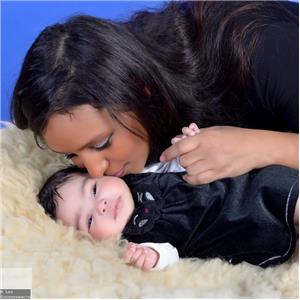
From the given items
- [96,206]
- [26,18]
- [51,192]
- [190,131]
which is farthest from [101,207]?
[26,18]

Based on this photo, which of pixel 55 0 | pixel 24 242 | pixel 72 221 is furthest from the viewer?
pixel 55 0

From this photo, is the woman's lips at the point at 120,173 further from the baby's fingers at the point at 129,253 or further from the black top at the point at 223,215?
the baby's fingers at the point at 129,253

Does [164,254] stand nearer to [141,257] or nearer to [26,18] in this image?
[141,257]

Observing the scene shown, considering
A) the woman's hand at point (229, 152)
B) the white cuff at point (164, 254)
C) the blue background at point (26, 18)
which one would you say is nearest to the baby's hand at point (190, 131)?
the woman's hand at point (229, 152)

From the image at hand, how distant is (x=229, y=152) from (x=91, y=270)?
399mm

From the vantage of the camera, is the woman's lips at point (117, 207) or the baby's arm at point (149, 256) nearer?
the baby's arm at point (149, 256)

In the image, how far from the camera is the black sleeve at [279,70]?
50.2 inches

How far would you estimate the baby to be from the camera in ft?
3.88

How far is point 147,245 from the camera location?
3.95 feet

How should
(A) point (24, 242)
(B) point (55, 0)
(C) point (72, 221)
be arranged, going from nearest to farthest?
(A) point (24, 242) → (C) point (72, 221) → (B) point (55, 0)

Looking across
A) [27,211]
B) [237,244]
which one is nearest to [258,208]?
[237,244]

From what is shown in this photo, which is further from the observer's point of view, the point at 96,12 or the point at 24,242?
the point at 96,12

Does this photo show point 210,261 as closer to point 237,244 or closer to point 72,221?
point 237,244

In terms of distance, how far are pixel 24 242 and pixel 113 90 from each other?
1.16 feet
